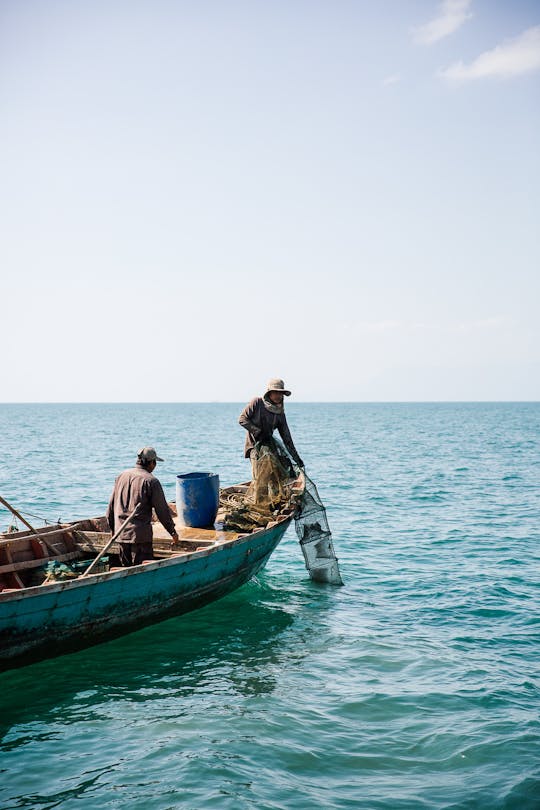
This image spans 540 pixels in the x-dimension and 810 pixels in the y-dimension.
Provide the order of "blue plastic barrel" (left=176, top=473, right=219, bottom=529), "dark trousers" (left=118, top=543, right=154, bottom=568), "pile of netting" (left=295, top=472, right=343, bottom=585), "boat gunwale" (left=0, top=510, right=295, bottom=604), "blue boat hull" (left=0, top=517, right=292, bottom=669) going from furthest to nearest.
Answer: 1. "pile of netting" (left=295, top=472, right=343, bottom=585)
2. "blue plastic barrel" (left=176, top=473, right=219, bottom=529)
3. "dark trousers" (left=118, top=543, right=154, bottom=568)
4. "blue boat hull" (left=0, top=517, right=292, bottom=669)
5. "boat gunwale" (left=0, top=510, right=295, bottom=604)

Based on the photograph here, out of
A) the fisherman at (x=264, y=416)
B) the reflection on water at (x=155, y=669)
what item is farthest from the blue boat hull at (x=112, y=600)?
the fisherman at (x=264, y=416)

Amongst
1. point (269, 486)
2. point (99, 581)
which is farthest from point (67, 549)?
point (269, 486)

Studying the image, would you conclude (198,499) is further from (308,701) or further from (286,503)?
(308,701)

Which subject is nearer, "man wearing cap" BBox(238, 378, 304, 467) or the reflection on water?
the reflection on water

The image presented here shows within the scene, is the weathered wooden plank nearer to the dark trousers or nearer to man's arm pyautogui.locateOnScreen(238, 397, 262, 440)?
the dark trousers

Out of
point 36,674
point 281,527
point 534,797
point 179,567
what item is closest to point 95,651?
point 36,674

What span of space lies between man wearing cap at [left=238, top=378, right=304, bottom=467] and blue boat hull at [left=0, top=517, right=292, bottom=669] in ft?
5.95

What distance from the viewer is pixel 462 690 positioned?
27.0 feet

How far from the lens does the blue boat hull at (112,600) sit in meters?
7.76

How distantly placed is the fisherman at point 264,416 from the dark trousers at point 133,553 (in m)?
3.03

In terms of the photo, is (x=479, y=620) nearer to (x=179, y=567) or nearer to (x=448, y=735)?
(x=448, y=735)

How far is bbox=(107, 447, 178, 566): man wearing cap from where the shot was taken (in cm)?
921

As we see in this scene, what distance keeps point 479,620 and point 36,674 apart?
6.51 metres

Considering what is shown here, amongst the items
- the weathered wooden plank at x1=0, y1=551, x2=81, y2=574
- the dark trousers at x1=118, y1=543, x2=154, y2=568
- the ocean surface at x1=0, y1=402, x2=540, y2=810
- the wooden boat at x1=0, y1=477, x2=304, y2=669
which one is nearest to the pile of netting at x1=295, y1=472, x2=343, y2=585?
the wooden boat at x1=0, y1=477, x2=304, y2=669
